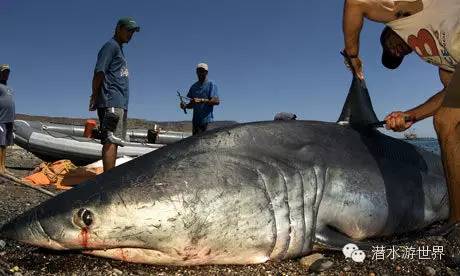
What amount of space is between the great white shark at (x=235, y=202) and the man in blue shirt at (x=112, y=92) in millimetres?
2809

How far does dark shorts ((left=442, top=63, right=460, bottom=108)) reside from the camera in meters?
3.05

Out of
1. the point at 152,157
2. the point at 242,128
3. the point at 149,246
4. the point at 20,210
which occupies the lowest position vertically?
the point at 20,210

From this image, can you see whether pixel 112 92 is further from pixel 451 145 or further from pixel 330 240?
pixel 451 145

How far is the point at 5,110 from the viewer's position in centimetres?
821

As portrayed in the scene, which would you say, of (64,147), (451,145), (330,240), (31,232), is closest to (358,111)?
(451,145)

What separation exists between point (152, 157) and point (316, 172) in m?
1.02

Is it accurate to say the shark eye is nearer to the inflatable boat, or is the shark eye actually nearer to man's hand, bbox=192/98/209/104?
man's hand, bbox=192/98/209/104

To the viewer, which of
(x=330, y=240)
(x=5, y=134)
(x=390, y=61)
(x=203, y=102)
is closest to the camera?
(x=330, y=240)

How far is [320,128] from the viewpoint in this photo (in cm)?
343

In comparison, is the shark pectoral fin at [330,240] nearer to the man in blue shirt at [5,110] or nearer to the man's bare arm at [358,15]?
the man's bare arm at [358,15]

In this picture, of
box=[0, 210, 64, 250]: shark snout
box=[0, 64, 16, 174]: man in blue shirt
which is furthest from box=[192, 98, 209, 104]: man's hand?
box=[0, 210, 64, 250]: shark snout

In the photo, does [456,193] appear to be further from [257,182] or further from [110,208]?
[110,208]

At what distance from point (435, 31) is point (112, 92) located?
3699 millimetres

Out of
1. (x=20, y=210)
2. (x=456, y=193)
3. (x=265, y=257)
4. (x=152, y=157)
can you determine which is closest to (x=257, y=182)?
(x=265, y=257)
